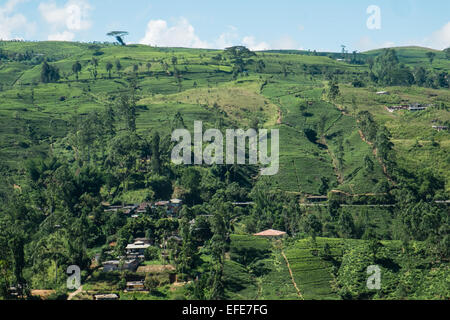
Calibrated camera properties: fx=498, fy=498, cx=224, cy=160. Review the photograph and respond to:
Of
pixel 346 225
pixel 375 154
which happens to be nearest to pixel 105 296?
pixel 346 225

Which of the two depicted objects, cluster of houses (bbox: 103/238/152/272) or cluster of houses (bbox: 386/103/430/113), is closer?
cluster of houses (bbox: 103/238/152/272)

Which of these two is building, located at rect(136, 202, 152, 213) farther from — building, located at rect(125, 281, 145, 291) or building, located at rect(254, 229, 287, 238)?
building, located at rect(125, 281, 145, 291)

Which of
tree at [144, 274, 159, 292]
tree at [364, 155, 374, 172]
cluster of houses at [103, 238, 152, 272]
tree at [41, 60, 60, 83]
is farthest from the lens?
tree at [41, 60, 60, 83]

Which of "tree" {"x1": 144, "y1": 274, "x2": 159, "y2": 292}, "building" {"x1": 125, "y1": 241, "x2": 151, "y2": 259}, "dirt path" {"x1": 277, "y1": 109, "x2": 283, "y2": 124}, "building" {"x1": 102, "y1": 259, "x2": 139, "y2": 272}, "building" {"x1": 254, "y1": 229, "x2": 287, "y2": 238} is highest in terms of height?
"dirt path" {"x1": 277, "y1": 109, "x2": 283, "y2": 124}

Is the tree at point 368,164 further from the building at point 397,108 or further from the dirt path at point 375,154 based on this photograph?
the building at point 397,108

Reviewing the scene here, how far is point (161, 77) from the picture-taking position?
6339 inches

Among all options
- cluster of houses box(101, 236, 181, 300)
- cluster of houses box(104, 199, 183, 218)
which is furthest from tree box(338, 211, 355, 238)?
cluster of houses box(101, 236, 181, 300)

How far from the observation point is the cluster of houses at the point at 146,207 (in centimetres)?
7894

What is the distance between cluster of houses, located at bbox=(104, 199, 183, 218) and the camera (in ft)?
259

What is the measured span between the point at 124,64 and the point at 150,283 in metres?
131

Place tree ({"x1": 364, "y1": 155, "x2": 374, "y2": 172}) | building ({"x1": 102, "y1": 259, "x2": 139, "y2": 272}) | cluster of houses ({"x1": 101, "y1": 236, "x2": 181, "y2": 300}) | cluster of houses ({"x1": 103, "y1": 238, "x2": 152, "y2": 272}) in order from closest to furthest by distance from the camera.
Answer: cluster of houses ({"x1": 101, "y1": 236, "x2": 181, "y2": 300}) → building ({"x1": 102, "y1": 259, "x2": 139, "y2": 272}) → cluster of houses ({"x1": 103, "y1": 238, "x2": 152, "y2": 272}) → tree ({"x1": 364, "y1": 155, "x2": 374, "y2": 172})

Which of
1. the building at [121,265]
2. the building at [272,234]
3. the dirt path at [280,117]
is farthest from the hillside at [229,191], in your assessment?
the building at [272,234]
